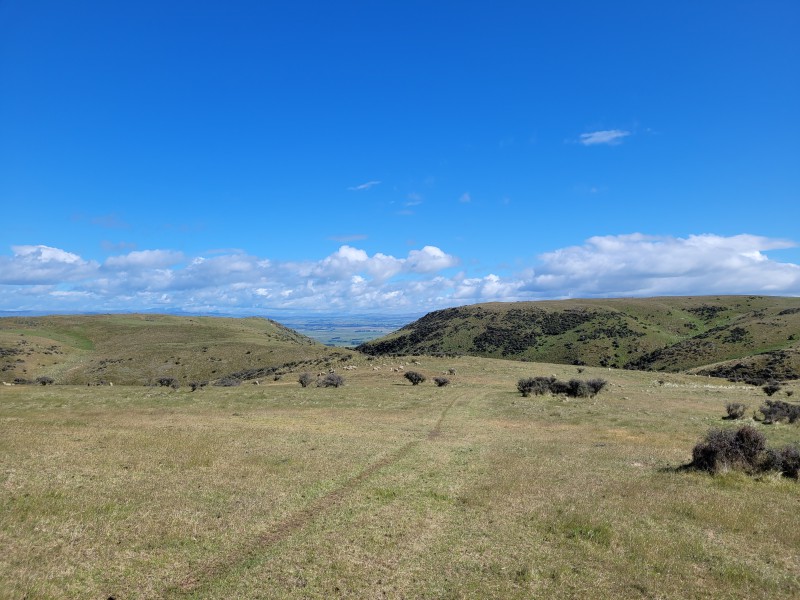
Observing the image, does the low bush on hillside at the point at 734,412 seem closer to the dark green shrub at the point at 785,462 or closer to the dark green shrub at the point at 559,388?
the dark green shrub at the point at 559,388

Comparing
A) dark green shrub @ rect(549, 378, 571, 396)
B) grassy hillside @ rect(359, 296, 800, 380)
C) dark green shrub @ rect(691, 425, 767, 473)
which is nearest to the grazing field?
dark green shrub @ rect(691, 425, 767, 473)

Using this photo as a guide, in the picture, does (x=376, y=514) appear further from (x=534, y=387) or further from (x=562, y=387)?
(x=562, y=387)

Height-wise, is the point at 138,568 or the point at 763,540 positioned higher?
the point at 138,568

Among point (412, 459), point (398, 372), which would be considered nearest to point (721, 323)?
point (398, 372)

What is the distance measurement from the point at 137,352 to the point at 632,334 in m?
128

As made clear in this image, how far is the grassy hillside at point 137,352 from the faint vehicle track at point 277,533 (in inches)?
2471

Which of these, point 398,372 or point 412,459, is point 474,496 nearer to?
point 412,459

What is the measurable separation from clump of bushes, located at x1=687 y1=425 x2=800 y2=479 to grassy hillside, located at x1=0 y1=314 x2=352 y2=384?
6701cm

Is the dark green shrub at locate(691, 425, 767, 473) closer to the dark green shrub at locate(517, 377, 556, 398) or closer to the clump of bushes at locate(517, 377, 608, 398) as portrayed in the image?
the clump of bushes at locate(517, 377, 608, 398)

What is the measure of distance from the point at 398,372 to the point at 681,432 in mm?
40134

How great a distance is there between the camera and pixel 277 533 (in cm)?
1332

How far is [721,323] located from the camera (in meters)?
149

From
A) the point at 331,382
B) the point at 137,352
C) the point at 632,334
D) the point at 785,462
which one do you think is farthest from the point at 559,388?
the point at 632,334

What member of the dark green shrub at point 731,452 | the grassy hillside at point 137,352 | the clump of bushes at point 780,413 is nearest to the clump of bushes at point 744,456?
the dark green shrub at point 731,452
